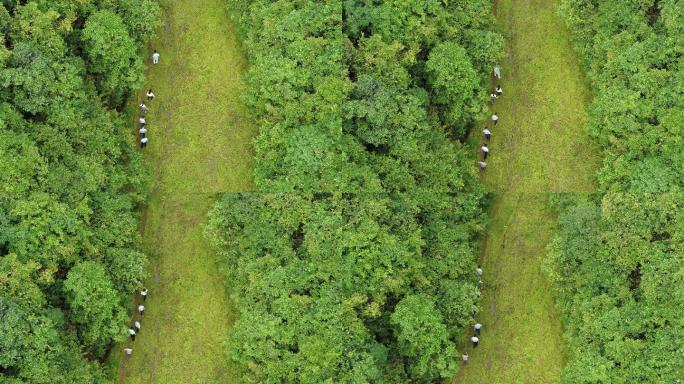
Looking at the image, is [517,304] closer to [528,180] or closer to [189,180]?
[528,180]

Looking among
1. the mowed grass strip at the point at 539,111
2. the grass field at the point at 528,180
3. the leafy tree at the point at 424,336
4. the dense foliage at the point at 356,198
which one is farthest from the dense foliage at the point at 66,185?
the mowed grass strip at the point at 539,111

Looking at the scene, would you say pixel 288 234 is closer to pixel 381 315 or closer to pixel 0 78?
pixel 381 315

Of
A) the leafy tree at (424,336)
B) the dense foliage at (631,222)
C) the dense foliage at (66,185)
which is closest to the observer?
the dense foliage at (66,185)

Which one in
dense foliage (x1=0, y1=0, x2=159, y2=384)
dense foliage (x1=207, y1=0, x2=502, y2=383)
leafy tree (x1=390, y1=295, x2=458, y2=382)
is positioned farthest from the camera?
leafy tree (x1=390, y1=295, x2=458, y2=382)

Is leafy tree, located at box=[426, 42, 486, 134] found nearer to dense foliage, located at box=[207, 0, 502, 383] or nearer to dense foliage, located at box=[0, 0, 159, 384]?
dense foliage, located at box=[207, 0, 502, 383]

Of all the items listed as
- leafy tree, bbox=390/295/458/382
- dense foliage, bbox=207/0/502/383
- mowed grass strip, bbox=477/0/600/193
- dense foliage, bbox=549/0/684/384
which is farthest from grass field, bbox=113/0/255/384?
dense foliage, bbox=549/0/684/384

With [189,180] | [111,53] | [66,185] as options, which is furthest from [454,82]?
[66,185]

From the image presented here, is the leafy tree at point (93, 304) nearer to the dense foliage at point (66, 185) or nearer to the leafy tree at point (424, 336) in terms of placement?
the dense foliage at point (66, 185)
